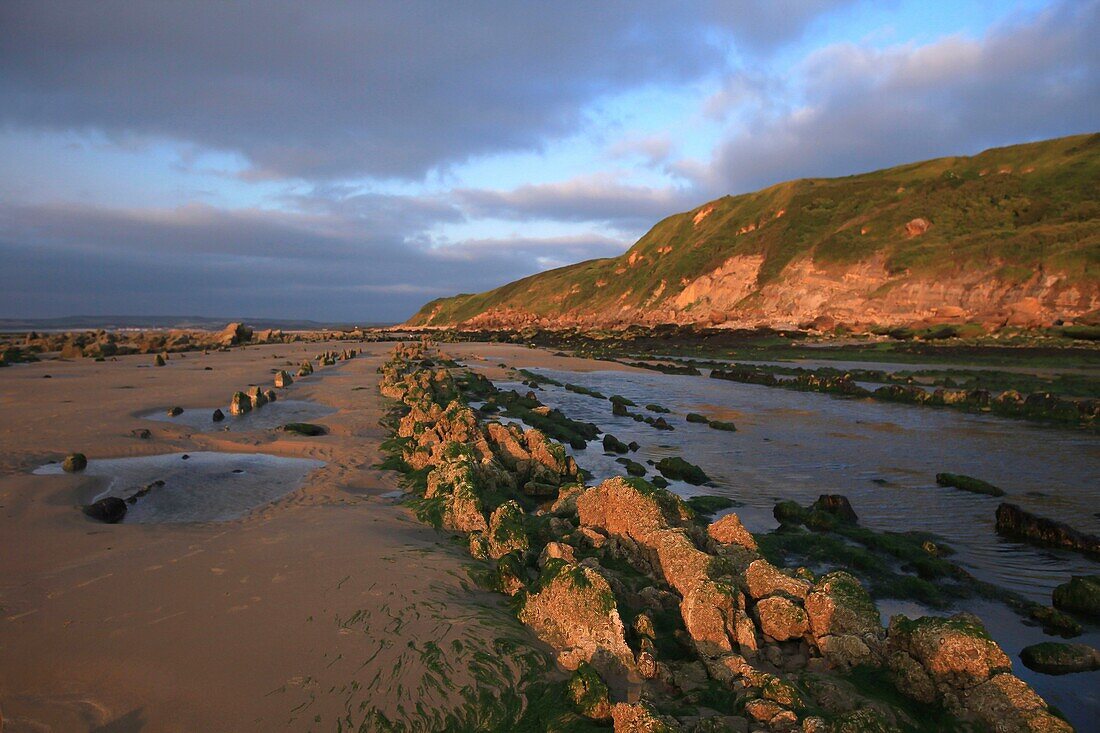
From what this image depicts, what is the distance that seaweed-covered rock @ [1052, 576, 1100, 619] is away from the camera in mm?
6441

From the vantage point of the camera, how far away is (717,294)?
84375 millimetres

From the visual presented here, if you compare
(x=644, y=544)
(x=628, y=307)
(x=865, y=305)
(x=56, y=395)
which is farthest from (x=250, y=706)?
(x=628, y=307)

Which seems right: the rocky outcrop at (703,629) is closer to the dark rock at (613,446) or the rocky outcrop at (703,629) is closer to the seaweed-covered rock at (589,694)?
the seaweed-covered rock at (589,694)

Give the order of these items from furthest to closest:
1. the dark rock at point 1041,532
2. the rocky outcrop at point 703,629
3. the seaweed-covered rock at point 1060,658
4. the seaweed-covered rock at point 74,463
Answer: the seaweed-covered rock at point 74,463 → the dark rock at point 1041,532 → the seaweed-covered rock at point 1060,658 → the rocky outcrop at point 703,629

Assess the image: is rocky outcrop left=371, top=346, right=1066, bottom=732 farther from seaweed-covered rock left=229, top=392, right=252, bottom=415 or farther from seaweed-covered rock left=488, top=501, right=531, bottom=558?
seaweed-covered rock left=229, top=392, right=252, bottom=415

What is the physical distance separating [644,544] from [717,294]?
8263 cm

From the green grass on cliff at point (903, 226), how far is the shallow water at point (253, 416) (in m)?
59.0

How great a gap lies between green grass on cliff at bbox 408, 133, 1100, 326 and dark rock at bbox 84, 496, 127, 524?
2459 inches

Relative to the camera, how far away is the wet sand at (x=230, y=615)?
389 cm

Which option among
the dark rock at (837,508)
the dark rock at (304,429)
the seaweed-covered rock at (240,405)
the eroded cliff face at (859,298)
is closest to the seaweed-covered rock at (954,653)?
the dark rock at (837,508)

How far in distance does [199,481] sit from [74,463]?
223cm

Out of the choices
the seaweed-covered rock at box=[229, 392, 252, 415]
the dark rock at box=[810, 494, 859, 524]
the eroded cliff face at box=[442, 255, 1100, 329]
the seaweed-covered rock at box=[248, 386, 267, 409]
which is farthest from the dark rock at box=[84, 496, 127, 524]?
the eroded cliff face at box=[442, 255, 1100, 329]

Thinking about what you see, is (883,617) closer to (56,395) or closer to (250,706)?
(250,706)

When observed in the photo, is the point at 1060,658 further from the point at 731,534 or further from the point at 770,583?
the point at 731,534
